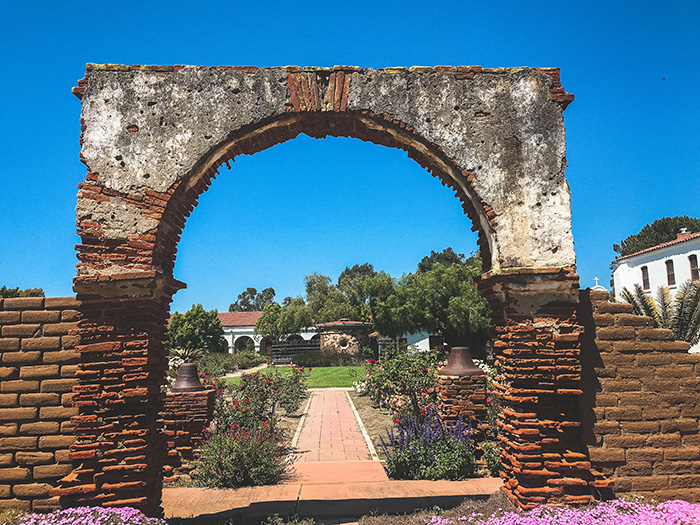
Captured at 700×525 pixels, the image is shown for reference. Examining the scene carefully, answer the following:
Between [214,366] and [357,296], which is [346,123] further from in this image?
[357,296]

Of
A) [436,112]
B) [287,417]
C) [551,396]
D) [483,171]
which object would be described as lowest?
[287,417]

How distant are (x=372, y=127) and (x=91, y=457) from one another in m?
4.38

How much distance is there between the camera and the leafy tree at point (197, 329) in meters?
38.2

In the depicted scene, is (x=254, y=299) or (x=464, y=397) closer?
(x=464, y=397)

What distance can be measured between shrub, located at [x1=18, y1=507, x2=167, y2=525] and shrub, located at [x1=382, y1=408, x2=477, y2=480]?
3.25 metres

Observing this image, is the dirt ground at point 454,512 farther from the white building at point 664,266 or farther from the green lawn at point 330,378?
the white building at point 664,266

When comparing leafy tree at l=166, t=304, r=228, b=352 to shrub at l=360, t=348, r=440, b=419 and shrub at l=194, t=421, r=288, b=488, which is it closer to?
shrub at l=360, t=348, r=440, b=419

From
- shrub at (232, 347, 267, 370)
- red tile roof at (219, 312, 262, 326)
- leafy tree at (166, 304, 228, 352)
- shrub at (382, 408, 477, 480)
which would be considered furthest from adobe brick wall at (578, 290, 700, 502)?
red tile roof at (219, 312, 262, 326)

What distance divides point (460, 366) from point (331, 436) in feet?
11.1

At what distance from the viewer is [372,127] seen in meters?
5.24

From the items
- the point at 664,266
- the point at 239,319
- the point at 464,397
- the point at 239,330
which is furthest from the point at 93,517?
the point at 239,319

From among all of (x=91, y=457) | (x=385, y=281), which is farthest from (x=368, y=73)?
(x=385, y=281)

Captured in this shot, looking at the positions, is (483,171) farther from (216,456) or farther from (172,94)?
(216,456)

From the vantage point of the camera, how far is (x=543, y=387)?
15.5 ft
